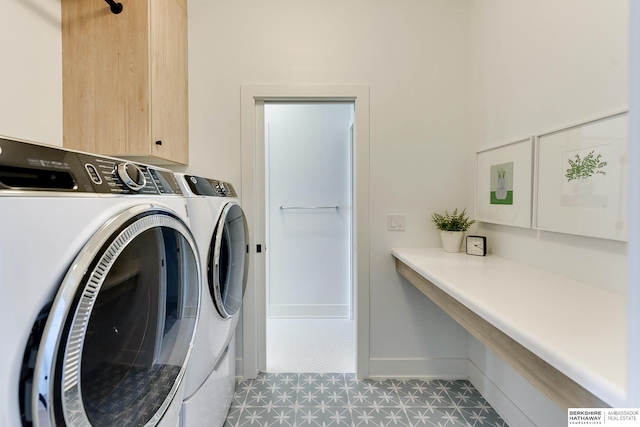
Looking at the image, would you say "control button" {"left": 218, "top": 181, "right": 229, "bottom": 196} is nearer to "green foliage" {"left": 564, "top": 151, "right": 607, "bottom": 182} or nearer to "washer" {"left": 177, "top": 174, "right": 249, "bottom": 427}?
"washer" {"left": 177, "top": 174, "right": 249, "bottom": 427}

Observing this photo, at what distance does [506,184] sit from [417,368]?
1293 mm

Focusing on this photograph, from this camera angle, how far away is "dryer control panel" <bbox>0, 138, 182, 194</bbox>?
46cm

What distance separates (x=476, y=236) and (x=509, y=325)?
100 cm

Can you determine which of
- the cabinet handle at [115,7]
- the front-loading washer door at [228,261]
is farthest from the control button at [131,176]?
the cabinet handle at [115,7]

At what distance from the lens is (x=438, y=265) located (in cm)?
140

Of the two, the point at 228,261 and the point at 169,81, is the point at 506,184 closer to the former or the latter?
the point at 228,261

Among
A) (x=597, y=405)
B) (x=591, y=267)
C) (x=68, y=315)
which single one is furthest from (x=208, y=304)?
(x=591, y=267)

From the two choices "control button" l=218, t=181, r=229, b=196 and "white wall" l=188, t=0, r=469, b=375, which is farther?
"white wall" l=188, t=0, r=469, b=375

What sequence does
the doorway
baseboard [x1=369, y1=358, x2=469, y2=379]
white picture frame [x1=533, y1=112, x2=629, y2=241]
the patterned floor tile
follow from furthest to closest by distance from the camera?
the doorway → baseboard [x1=369, y1=358, x2=469, y2=379] → the patterned floor tile → white picture frame [x1=533, y1=112, x2=629, y2=241]

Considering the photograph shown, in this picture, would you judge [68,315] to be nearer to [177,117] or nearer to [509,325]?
[509,325]

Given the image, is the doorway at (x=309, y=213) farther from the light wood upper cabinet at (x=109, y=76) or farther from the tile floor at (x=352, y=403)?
the light wood upper cabinet at (x=109, y=76)

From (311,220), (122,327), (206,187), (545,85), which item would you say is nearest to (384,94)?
(545,85)

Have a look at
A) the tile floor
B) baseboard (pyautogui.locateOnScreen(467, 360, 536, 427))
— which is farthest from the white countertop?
the tile floor

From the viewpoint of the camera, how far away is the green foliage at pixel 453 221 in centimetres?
173
